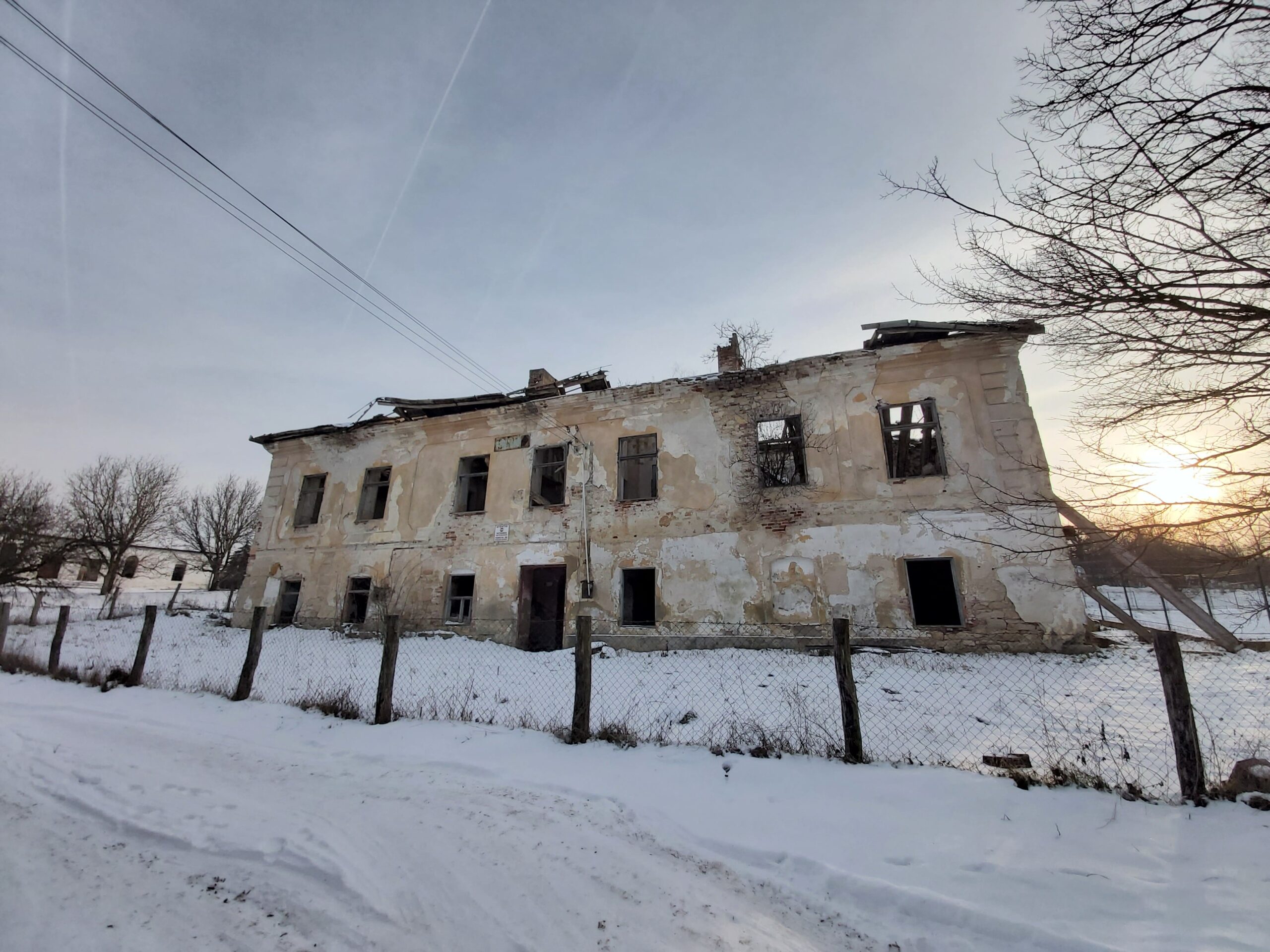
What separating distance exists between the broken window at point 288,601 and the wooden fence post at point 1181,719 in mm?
17995

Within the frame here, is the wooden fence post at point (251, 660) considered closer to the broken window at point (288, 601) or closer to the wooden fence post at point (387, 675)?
the wooden fence post at point (387, 675)

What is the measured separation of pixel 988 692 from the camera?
23.3ft

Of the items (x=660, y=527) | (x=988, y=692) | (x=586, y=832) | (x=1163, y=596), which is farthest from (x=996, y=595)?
(x=586, y=832)

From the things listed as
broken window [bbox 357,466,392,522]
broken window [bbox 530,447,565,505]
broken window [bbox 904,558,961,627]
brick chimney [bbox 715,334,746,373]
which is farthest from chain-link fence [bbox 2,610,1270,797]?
brick chimney [bbox 715,334,746,373]

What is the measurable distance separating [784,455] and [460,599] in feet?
28.8

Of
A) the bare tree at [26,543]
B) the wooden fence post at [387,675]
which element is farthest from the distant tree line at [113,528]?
the wooden fence post at [387,675]

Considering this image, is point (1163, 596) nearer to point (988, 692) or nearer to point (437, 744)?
point (988, 692)

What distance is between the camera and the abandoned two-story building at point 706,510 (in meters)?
10.3

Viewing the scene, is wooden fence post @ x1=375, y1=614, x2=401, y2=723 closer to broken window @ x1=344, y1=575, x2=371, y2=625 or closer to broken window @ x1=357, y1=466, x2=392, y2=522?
broken window @ x1=344, y1=575, x2=371, y2=625

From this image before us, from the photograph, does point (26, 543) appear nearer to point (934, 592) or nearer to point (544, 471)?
point (544, 471)

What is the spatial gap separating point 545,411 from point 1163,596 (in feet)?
42.1

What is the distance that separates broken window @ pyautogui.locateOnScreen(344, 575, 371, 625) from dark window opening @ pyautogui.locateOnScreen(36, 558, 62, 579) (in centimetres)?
1460

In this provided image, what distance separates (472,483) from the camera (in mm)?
15266

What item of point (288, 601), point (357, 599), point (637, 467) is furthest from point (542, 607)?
point (288, 601)
